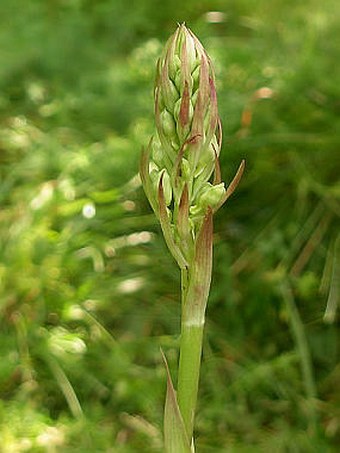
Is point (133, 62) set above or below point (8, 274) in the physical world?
above

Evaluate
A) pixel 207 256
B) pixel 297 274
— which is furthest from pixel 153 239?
pixel 207 256

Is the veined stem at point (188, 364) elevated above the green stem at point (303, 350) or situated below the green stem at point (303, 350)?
above

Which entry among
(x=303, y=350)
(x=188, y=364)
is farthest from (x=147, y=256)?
(x=188, y=364)

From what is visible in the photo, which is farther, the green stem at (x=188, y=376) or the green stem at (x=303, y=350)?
the green stem at (x=303, y=350)

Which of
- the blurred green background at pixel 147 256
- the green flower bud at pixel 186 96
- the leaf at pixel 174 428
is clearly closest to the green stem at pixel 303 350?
the blurred green background at pixel 147 256

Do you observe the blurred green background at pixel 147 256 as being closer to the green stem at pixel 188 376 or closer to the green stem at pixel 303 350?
the green stem at pixel 303 350

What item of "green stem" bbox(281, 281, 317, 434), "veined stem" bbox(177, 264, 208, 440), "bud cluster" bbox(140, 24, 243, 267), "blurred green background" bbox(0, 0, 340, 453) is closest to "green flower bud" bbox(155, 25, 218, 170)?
"bud cluster" bbox(140, 24, 243, 267)

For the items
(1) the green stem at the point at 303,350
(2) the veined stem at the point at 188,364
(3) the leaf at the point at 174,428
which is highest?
(2) the veined stem at the point at 188,364

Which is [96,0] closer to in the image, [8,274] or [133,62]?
[133,62]
